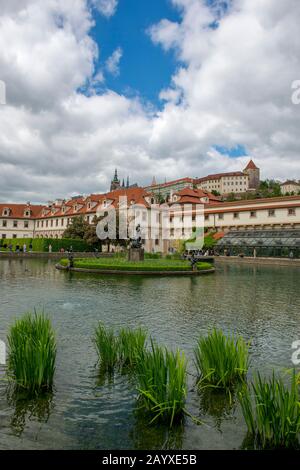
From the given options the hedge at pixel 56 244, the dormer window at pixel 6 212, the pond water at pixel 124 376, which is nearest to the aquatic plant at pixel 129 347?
the pond water at pixel 124 376

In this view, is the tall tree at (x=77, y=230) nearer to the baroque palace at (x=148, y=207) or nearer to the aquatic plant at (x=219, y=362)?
the baroque palace at (x=148, y=207)

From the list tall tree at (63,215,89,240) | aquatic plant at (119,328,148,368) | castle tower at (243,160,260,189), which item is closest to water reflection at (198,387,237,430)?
aquatic plant at (119,328,148,368)

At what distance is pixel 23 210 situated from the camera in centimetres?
9656

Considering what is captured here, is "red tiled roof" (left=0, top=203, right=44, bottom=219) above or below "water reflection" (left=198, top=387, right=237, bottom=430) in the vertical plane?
above

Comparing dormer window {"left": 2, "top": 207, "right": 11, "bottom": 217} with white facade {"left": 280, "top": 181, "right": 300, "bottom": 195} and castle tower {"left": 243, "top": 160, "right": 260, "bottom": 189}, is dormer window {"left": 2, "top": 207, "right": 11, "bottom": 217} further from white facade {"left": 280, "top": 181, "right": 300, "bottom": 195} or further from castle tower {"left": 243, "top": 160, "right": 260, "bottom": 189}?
white facade {"left": 280, "top": 181, "right": 300, "bottom": 195}

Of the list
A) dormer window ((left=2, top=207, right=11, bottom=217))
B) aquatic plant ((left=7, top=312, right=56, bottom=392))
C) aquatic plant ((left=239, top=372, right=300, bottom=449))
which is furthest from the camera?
dormer window ((left=2, top=207, right=11, bottom=217))

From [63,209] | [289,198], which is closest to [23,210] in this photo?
[63,209]

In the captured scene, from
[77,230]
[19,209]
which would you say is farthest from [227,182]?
[77,230]

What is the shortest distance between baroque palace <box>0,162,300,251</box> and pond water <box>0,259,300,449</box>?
44056 millimetres

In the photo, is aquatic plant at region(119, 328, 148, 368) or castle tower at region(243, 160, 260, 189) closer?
aquatic plant at region(119, 328, 148, 368)

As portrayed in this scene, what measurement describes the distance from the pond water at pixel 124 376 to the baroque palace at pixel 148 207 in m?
44.1

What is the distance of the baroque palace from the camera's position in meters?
61.7

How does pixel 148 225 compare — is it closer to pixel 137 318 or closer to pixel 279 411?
pixel 137 318

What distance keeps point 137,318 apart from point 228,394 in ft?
20.8
